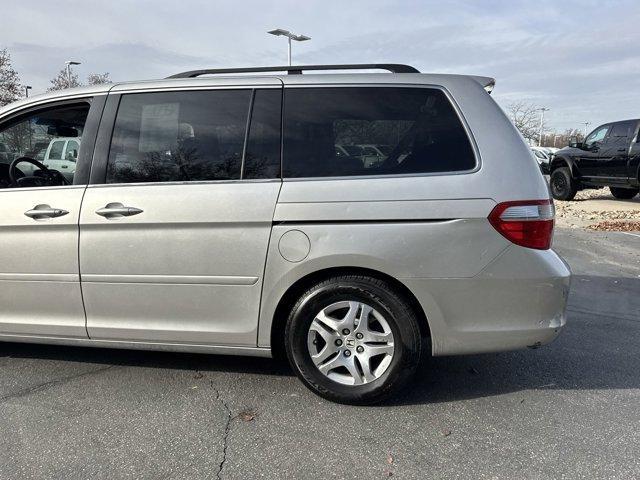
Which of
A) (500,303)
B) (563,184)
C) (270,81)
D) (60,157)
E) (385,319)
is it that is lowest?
(563,184)

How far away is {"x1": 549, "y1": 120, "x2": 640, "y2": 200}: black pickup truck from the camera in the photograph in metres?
12.6

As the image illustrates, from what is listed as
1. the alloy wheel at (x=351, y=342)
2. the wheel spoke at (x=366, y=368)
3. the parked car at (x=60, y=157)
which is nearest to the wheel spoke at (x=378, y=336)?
the alloy wheel at (x=351, y=342)

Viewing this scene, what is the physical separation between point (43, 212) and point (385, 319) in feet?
6.98

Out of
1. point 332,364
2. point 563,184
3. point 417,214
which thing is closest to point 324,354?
point 332,364

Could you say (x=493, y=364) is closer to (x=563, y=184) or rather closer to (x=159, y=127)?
(x=159, y=127)

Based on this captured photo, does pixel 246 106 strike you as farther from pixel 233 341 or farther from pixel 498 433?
pixel 498 433

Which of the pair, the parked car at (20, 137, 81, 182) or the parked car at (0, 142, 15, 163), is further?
the parked car at (0, 142, 15, 163)

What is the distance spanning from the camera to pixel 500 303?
2812 mm

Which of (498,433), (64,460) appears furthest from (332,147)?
(64,460)

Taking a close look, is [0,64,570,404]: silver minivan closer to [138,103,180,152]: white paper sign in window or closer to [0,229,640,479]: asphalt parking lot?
[138,103,180,152]: white paper sign in window

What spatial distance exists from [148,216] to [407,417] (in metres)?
1.85

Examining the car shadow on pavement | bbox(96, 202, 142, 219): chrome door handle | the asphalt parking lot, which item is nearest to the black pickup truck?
the car shadow on pavement

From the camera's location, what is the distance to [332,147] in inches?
117

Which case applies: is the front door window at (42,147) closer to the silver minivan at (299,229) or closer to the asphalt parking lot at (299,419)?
the silver minivan at (299,229)
